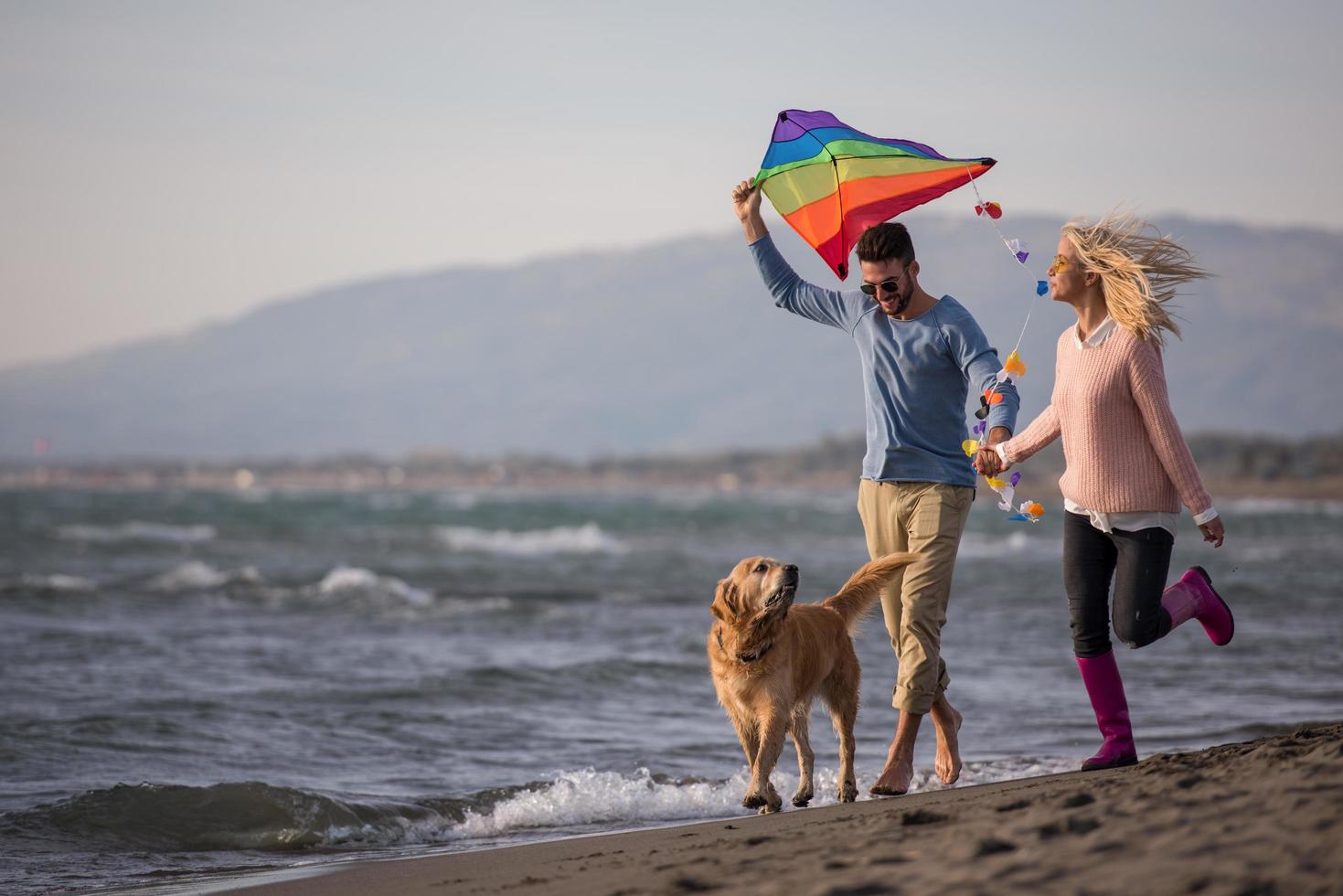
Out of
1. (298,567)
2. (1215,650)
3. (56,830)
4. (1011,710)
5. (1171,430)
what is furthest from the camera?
(298,567)

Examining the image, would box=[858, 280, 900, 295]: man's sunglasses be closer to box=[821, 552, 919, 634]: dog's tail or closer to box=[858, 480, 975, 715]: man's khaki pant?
box=[858, 480, 975, 715]: man's khaki pant

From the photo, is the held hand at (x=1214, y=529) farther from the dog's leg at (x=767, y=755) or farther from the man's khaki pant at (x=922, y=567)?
the dog's leg at (x=767, y=755)

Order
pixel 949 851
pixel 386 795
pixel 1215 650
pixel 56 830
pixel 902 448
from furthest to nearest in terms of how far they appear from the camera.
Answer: pixel 1215 650 → pixel 386 795 → pixel 56 830 → pixel 902 448 → pixel 949 851

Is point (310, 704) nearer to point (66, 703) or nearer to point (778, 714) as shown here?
point (66, 703)

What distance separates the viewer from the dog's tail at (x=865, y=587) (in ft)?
18.8

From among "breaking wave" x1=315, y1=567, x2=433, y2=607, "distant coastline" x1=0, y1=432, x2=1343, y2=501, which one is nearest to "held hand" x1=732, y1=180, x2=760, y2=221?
"breaking wave" x1=315, y1=567, x2=433, y2=607

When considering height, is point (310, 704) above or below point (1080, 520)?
below

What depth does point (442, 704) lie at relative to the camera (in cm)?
986

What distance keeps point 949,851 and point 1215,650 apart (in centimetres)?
957

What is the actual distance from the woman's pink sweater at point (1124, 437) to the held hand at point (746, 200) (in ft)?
5.13

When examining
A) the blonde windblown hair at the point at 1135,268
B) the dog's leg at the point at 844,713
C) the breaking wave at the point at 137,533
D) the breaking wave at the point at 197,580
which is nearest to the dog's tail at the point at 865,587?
the dog's leg at the point at 844,713

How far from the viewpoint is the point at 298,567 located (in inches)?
1022

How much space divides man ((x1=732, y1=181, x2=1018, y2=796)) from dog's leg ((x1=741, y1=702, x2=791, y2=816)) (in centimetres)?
46

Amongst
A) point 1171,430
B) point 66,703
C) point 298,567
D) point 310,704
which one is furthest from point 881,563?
point 298,567
